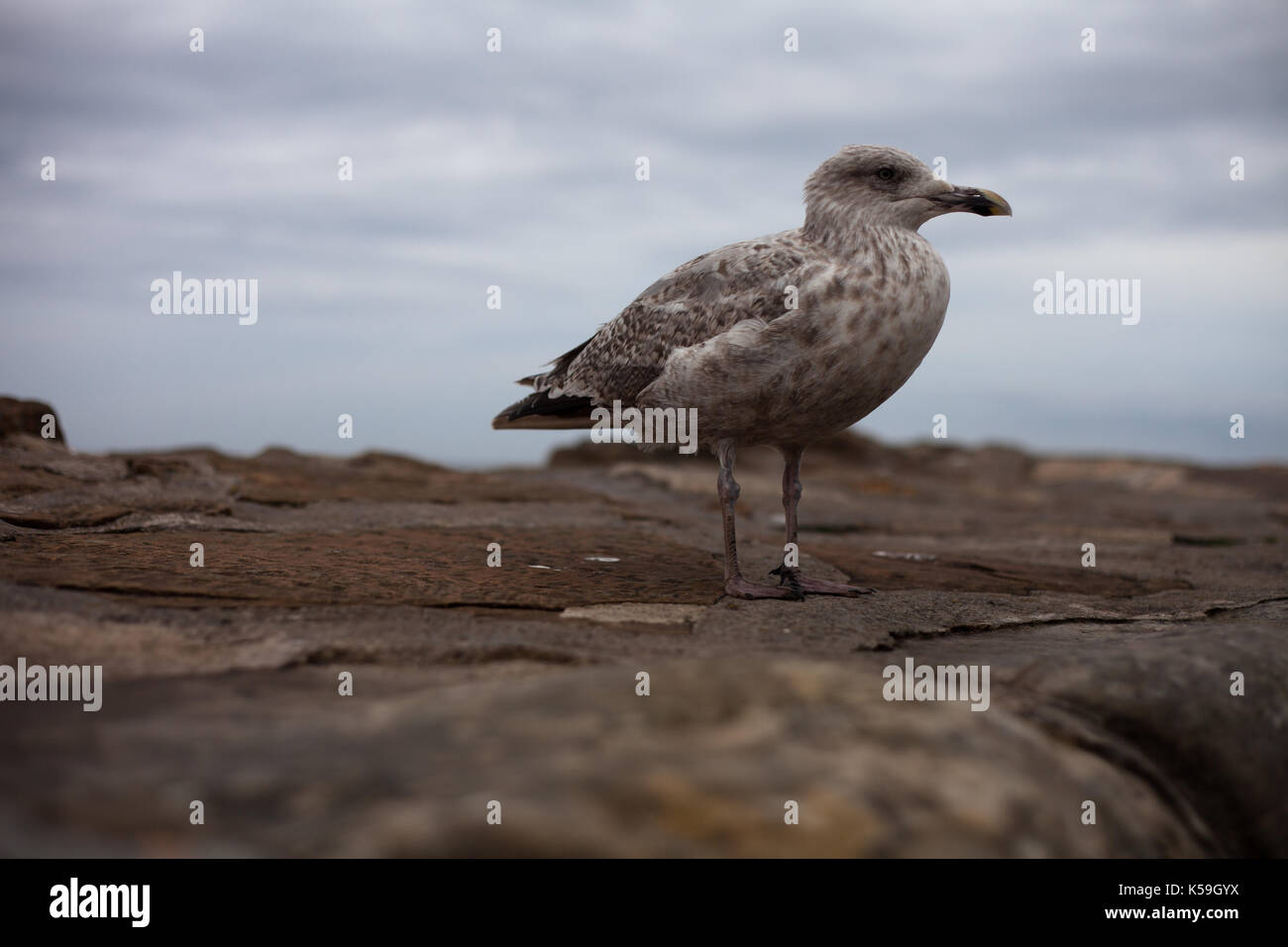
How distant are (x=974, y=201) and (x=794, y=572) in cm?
188

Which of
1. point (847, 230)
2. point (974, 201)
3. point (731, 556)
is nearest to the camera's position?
point (731, 556)

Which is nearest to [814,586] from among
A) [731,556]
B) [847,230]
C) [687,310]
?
[731,556]

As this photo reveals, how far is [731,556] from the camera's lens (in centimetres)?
416

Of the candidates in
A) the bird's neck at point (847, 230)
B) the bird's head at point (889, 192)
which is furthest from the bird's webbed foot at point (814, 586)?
the bird's head at point (889, 192)

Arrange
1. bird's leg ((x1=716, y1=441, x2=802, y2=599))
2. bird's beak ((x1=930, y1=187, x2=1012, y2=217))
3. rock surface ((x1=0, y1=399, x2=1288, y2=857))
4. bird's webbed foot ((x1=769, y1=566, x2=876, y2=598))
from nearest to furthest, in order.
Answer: rock surface ((x1=0, y1=399, x2=1288, y2=857)) < bird's leg ((x1=716, y1=441, x2=802, y2=599)) < bird's webbed foot ((x1=769, y1=566, x2=876, y2=598)) < bird's beak ((x1=930, y1=187, x2=1012, y2=217))

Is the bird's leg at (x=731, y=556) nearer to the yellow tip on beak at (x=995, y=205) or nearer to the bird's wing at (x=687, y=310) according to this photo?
the bird's wing at (x=687, y=310)

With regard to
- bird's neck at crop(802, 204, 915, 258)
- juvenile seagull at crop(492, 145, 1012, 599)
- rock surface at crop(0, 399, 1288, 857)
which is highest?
bird's neck at crop(802, 204, 915, 258)

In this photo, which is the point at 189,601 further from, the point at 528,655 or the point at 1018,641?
the point at 1018,641

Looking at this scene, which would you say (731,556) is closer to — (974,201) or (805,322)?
(805,322)

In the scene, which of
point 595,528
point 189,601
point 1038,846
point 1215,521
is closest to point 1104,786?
point 1038,846

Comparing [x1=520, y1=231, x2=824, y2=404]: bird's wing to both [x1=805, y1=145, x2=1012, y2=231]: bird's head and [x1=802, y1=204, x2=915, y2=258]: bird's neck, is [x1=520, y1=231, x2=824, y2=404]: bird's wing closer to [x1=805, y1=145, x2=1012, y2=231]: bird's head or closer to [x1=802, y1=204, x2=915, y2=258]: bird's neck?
[x1=802, y1=204, x2=915, y2=258]: bird's neck

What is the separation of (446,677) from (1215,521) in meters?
8.42

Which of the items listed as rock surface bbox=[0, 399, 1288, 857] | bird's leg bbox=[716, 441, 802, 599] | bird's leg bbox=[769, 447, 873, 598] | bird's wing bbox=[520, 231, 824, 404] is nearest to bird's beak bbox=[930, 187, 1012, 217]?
bird's wing bbox=[520, 231, 824, 404]

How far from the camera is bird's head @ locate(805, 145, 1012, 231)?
14.5 ft
